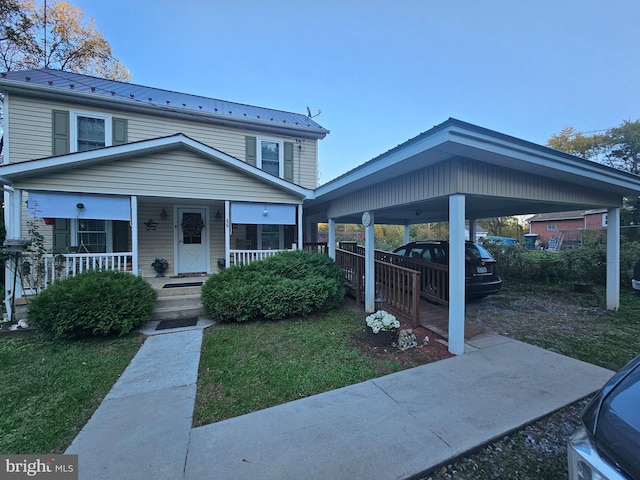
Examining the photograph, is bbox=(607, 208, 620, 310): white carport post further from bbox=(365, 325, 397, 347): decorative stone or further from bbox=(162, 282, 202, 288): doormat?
bbox=(162, 282, 202, 288): doormat

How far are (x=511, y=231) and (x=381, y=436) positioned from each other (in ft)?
112

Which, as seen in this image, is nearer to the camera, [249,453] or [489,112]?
[249,453]

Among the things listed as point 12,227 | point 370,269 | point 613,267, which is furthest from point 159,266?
point 613,267

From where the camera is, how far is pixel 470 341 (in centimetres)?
423

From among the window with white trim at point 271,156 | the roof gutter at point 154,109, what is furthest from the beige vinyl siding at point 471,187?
the roof gutter at point 154,109

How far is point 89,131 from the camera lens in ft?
24.0

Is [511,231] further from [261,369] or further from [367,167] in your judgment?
[261,369]

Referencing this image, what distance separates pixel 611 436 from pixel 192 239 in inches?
344

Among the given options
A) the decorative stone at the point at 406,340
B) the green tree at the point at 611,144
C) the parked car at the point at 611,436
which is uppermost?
the green tree at the point at 611,144

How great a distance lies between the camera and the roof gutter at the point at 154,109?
262 inches

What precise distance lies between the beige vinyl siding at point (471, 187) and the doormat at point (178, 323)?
4272mm

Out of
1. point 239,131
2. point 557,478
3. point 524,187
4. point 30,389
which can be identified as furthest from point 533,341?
point 239,131

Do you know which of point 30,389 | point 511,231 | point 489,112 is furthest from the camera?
point 511,231

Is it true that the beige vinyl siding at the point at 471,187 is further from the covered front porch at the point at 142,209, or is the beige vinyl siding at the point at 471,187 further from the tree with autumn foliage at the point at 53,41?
the tree with autumn foliage at the point at 53,41
